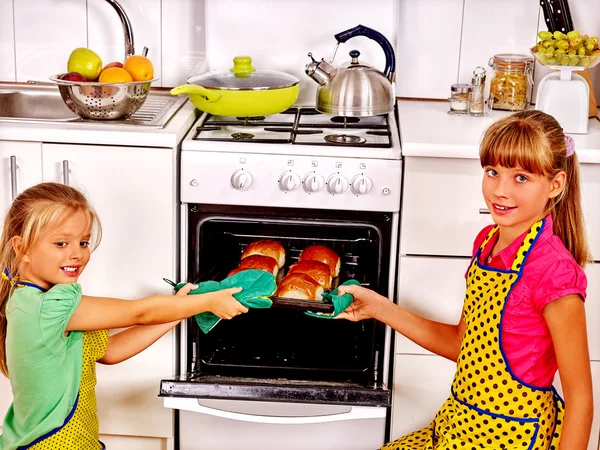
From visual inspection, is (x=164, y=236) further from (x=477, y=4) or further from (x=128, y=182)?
(x=477, y=4)

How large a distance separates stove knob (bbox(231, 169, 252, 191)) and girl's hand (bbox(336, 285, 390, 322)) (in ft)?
1.28

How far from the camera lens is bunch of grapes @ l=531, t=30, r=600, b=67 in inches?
92.4

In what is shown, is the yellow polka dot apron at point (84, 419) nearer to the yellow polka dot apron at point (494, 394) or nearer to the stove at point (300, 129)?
the stove at point (300, 129)

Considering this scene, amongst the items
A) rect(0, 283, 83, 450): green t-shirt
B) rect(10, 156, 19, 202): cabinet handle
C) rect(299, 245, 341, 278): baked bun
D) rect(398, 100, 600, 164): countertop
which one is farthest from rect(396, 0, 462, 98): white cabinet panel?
rect(0, 283, 83, 450): green t-shirt

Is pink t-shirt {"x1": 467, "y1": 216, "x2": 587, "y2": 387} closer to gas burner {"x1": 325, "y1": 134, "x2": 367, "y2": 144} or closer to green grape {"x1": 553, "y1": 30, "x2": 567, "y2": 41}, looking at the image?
gas burner {"x1": 325, "y1": 134, "x2": 367, "y2": 144}

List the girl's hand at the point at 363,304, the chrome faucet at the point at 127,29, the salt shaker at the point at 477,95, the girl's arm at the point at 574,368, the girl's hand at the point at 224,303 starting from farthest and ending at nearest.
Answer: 1. the chrome faucet at the point at 127,29
2. the salt shaker at the point at 477,95
3. the girl's hand at the point at 363,304
4. the girl's hand at the point at 224,303
5. the girl's arm at the point at 574,368

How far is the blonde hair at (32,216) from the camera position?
174 centimetres

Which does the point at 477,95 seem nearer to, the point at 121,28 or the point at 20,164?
the point at 121,28

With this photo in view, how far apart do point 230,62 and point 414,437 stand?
1.35 meters

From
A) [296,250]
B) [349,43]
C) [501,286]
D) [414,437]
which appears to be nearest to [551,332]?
[501,286]

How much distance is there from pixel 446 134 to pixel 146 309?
922 millimetres

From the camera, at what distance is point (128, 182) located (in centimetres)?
222

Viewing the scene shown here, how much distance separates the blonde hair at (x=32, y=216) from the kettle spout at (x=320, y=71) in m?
0.86

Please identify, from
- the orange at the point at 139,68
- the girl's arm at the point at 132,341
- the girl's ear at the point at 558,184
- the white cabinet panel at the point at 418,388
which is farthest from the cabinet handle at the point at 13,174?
the girl's ear at the point at 558,184
